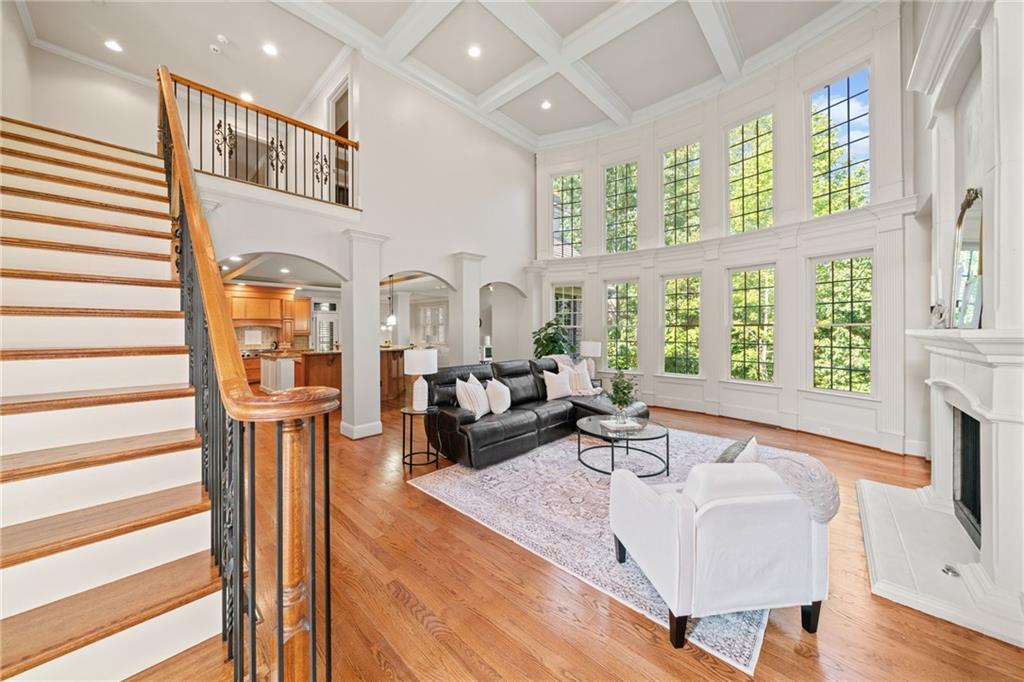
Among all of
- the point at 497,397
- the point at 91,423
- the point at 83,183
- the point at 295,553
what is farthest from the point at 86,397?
the point at 497,397

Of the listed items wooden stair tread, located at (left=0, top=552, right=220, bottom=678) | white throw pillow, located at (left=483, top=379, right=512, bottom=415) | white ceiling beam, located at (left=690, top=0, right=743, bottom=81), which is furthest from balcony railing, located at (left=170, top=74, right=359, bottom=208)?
white ceiling beam, located at (left=690, top=0, right=743, bottom=81)

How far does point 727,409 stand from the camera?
567cm

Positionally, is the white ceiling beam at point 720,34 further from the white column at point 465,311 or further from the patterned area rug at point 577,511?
the patterned area rug at point 577,511

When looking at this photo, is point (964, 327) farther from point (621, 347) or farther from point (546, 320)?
point (546, 320)

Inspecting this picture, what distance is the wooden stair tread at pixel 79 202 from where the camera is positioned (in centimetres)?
221

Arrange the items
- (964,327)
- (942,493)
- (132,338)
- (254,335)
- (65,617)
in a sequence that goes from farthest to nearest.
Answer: (254,335) → (942,493) → (964,327) → (132,338) → (65,617)

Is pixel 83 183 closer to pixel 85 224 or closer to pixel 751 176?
pixel 85 224

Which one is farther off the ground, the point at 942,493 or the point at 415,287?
the point at 415,287

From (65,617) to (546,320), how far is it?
693 cm

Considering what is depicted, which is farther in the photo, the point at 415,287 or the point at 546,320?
the point at 415,287

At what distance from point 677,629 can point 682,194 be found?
6327 mm

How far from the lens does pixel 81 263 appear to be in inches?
83.0

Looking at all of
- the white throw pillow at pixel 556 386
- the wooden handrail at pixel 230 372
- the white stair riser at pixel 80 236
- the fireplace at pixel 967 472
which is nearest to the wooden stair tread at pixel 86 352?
the wooden handrail at pixel 230 372

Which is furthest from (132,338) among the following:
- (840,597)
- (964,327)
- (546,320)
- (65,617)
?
(546,320)
